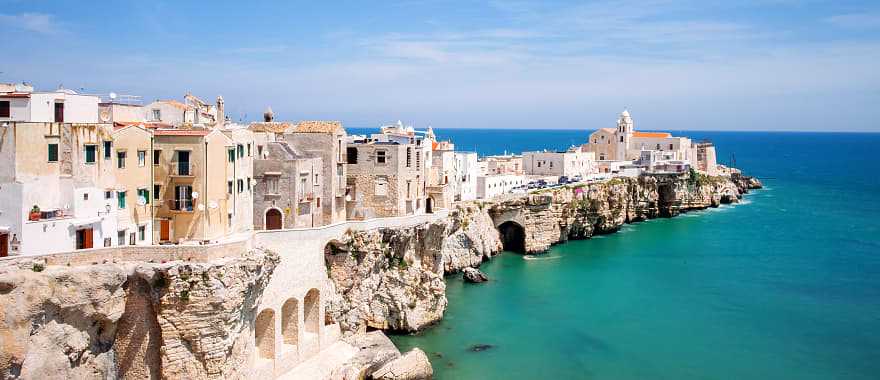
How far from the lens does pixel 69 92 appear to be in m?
29.5

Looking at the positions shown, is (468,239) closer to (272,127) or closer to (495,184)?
(495,184)

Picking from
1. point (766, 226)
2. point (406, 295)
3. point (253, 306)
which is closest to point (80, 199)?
point (253, 306)

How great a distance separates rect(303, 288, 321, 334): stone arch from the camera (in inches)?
1426

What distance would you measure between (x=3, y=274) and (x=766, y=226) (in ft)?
243

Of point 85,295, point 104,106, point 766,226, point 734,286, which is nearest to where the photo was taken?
point 85,295

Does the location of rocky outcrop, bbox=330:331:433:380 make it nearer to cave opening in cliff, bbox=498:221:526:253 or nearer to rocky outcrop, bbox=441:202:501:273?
Result: rocky outcrop, bbox=441:202:501:273

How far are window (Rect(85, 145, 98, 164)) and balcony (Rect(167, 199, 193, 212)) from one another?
12.3 feet

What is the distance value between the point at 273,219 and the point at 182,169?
791 cm

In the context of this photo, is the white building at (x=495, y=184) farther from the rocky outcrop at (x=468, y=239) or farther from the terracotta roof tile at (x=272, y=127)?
the terracotta roof tile at (x=272, y=127)

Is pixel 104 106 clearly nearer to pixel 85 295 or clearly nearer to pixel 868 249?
pixel 85 295

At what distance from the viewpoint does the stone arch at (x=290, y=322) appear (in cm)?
3469

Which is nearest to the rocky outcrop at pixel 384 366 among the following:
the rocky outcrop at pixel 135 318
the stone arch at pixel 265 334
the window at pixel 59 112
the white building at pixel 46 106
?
the stone arch at pixel 265 334

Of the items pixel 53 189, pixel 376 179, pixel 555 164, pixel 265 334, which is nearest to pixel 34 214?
pixel 53 189

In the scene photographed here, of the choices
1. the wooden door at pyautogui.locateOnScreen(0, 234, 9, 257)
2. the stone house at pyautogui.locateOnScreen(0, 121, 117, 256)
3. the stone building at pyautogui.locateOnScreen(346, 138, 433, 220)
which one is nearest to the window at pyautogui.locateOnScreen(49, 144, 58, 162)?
the stone house at pyautogui.locateOnScreen(0, 121, 117, 256)
